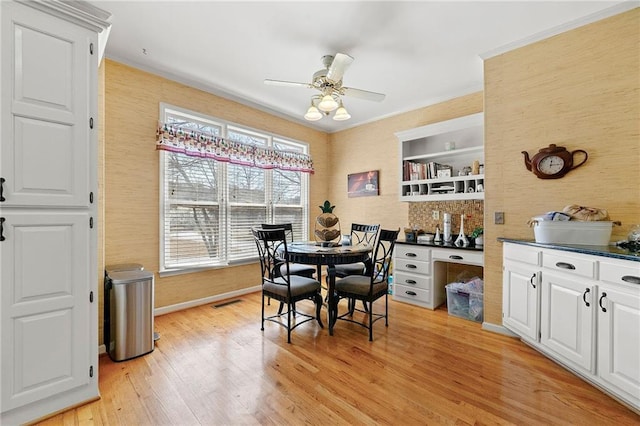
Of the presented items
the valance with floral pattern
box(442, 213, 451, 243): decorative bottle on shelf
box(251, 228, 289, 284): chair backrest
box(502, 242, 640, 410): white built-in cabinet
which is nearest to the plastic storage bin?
box(502, 242, 640, 410): white built-in cabinet

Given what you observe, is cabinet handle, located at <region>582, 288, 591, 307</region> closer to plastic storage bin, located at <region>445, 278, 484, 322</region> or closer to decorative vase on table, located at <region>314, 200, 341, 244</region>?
plastic storage bin, located at <region>445, 278, 484, 322</region>

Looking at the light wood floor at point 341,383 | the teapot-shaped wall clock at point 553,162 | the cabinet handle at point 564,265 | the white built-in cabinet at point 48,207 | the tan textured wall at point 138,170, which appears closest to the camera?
the white built-in cabinet at point 48,207

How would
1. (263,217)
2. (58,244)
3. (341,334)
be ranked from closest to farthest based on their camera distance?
1. (58,244)
2. (341,334)
3. (263,217)

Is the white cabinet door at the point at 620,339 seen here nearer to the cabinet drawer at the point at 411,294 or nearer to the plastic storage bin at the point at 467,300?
the plastic storage bin at the point at 467,300

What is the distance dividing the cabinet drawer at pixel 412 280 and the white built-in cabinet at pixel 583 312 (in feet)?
3.45

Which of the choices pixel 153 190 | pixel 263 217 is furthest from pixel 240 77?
pixel 263 217

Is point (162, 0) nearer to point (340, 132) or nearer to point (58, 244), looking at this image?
point (58, 244)

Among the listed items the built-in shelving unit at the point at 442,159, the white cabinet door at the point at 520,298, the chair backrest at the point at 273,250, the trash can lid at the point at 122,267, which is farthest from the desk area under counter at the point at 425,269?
the trash can lid at the point at 122,267

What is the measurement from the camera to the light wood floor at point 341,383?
1.70 meters

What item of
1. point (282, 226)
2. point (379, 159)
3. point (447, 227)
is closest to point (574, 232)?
point (447, 227)

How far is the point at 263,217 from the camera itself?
451 cm

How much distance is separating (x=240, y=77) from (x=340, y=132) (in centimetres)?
242

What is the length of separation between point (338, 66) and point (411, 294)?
292cm

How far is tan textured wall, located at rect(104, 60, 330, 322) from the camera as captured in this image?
300 centimetres
